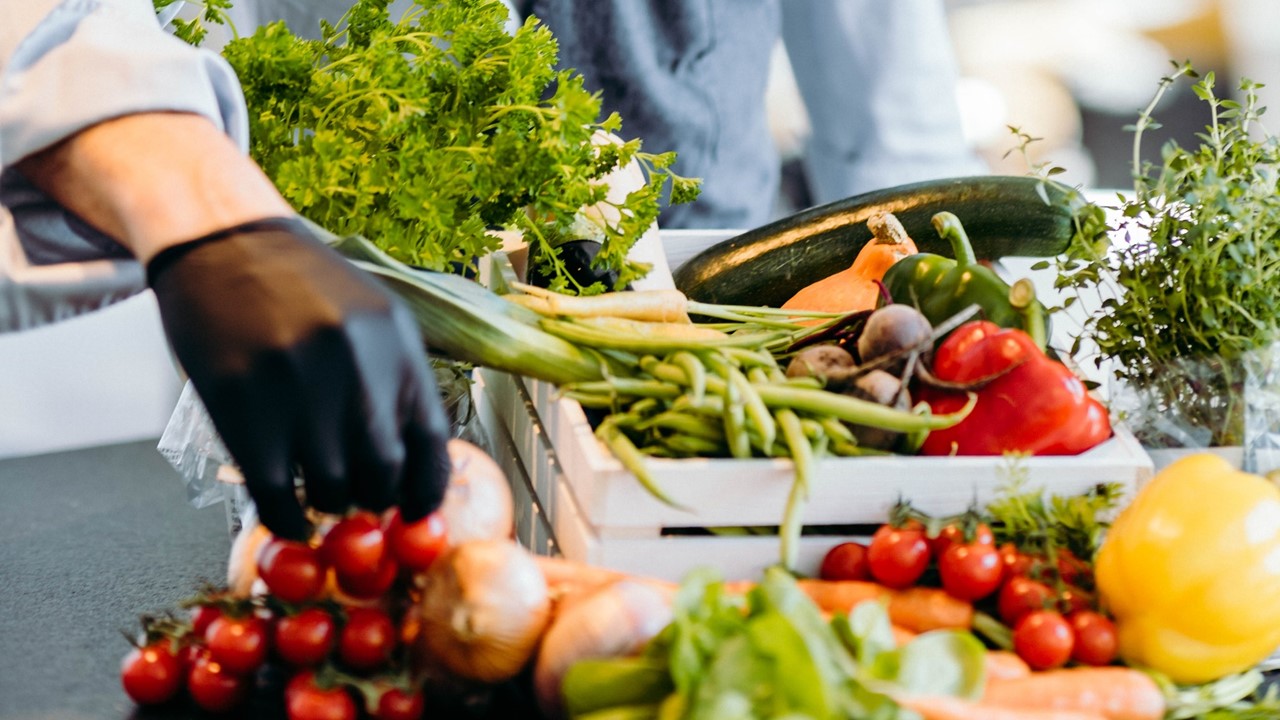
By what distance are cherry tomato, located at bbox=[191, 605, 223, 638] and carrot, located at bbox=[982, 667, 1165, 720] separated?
54cm

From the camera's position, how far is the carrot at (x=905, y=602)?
928mm

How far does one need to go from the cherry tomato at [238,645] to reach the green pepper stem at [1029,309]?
79 cm

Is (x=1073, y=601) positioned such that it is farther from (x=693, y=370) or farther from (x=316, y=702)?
(x=316, y=702)

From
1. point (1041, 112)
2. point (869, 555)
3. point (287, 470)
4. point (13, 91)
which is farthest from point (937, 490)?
point (1041, 112)

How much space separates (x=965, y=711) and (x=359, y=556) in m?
0.41

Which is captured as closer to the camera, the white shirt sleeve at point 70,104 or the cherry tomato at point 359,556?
the cherry tomato at point 359,556

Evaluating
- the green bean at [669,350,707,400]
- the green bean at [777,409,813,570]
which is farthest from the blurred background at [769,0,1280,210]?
the green bean at [777,409,813,570]

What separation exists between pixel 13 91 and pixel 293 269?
336 millimetres

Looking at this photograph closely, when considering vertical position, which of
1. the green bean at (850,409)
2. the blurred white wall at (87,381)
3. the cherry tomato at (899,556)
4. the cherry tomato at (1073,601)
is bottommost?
the blurred white wall at (87,381)

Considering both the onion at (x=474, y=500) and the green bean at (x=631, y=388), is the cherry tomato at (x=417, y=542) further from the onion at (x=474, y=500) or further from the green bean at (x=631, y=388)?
the green bean at (x=631, y=388)

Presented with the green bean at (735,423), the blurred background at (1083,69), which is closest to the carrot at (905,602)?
the green bean at (735,423)

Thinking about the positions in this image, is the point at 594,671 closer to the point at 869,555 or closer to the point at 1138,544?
the point at 869,555

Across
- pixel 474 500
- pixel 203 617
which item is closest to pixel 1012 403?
pixel 474 500

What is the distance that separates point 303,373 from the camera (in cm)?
79
